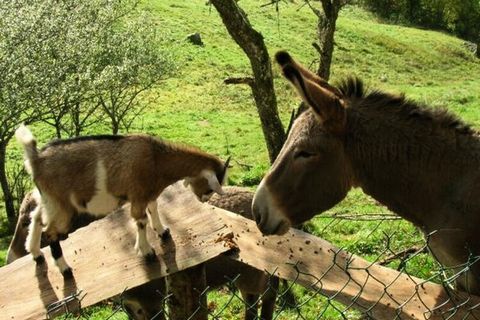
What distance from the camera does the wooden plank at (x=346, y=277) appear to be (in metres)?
2.85

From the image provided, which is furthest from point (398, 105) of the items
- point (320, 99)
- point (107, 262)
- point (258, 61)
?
point (258, 61)

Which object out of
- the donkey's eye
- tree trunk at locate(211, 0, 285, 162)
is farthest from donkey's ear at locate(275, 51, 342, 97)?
tree trunk at locate(211, 0, 285, 162)

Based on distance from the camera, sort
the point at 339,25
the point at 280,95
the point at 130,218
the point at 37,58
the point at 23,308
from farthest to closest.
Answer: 1. the point at 339,25
2. the point at 280,95
3. the point at 37,58
4. the point at 130,218
5. the point at 23,308

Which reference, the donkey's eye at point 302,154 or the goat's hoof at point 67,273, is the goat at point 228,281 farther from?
the donkey's eye at point 302,154

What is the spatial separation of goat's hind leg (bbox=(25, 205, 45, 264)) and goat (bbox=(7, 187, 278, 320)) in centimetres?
70

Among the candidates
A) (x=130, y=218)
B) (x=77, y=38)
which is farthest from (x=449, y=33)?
(x=130, y=218)

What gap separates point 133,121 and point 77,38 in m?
4.92

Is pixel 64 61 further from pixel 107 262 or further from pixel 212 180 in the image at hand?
Result: pixel 107 262

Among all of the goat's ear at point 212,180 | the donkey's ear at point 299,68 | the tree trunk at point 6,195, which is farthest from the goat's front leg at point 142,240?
the tree trunk at point 6,195

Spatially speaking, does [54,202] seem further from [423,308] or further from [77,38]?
[77,38]

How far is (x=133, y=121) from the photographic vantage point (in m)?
22.4

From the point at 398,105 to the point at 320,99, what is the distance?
540 mm

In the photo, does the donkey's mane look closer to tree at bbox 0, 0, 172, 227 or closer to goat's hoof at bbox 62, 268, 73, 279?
goat's hoof at bbox 62, 268, 73, 279

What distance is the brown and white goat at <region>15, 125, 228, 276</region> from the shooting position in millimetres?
4477
